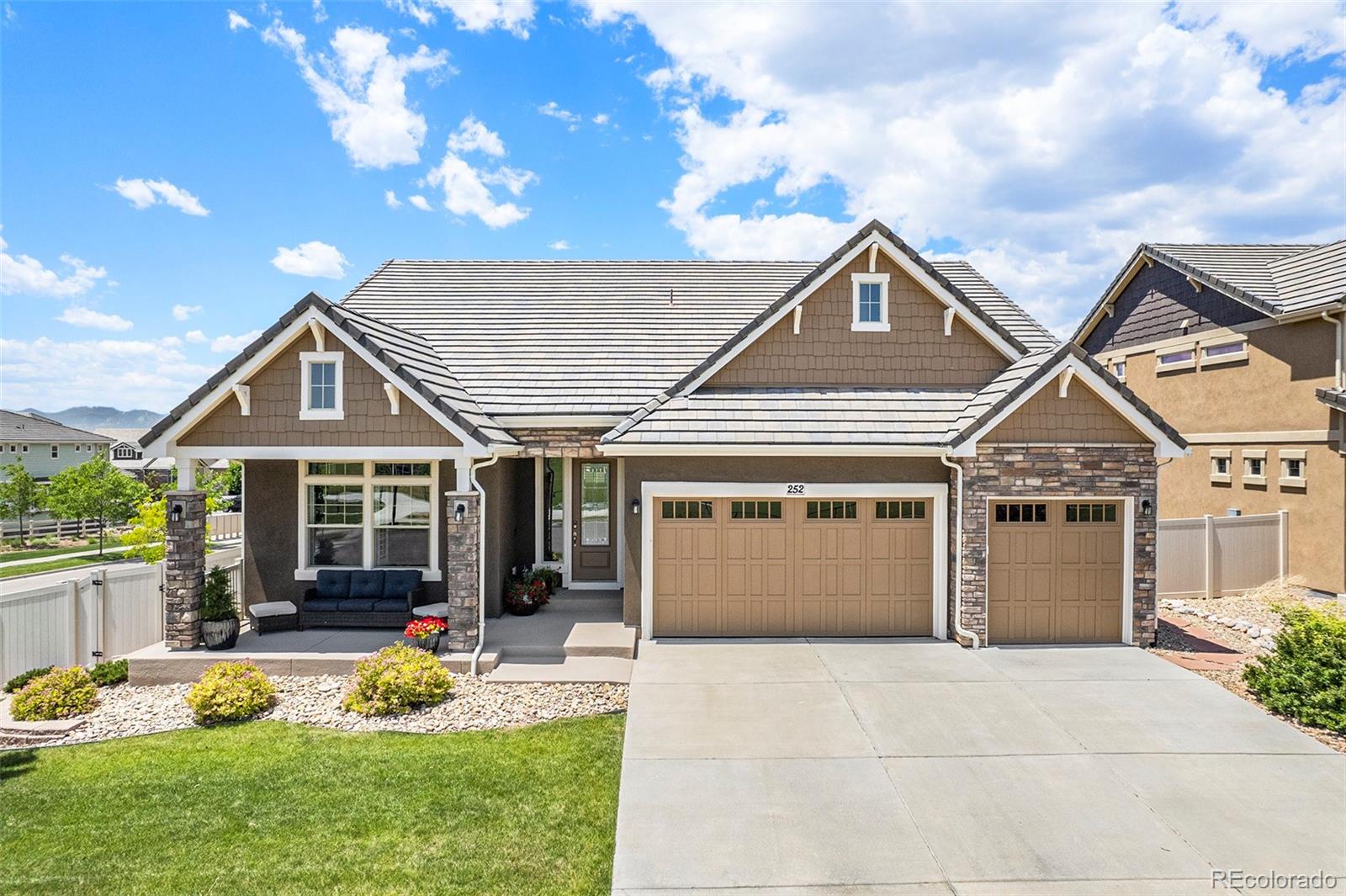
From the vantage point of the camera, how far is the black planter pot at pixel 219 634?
32.6 ft

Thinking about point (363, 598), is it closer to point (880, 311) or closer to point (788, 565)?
point (788, 565)

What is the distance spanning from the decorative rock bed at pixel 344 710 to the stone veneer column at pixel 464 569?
661mm

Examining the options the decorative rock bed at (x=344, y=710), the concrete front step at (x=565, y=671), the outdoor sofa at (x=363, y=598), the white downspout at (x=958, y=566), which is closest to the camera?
the decorative rock bed at (x=344, y=710)

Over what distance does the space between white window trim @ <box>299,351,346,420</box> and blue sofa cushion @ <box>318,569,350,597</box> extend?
9.41 feet

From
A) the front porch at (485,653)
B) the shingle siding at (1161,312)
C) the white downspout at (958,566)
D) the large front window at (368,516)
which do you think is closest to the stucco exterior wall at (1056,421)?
the white downspout at (958,566)

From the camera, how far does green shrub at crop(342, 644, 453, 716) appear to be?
8.37 meters

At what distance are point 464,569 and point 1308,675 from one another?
10.9 metres

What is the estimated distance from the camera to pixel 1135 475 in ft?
33.9

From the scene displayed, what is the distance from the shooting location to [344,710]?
8.46 meters

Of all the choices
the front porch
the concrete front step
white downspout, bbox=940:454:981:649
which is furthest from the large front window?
white downspout, bbox=940:454:981:649

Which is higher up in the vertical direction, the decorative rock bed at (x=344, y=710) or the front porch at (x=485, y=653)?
the front porch at (x=485, y=653)

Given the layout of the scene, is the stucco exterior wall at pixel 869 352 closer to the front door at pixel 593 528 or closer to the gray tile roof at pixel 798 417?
the gray tile roof at pixel 798 417

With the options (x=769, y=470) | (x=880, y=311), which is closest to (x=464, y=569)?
(x=769, y=470)

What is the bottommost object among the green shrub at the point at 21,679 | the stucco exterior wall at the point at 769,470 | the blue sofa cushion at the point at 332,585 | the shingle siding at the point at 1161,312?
the green shrub at the point at 21,679
